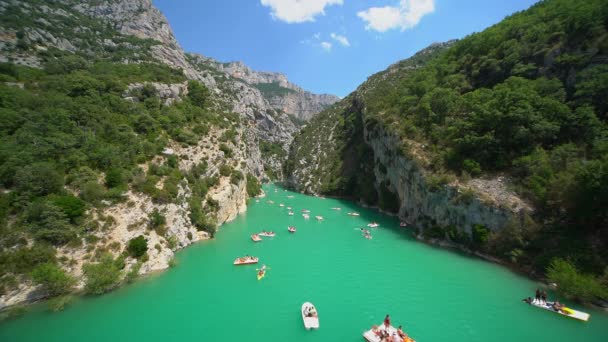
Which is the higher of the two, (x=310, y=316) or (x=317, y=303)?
(x=310, y=316)

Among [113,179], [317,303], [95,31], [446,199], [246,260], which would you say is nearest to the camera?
[317,303]

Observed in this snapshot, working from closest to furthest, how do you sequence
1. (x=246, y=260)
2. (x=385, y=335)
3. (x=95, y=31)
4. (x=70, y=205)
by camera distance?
(x=385, y=335) → (x=70, y=205) → (x=246, y=260) → (x=95, y=31)

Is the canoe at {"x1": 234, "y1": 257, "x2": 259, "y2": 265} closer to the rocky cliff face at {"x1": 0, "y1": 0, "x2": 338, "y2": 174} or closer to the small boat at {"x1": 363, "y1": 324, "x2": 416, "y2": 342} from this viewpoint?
the small boat at {"x1": 363, "y1": 324, "x2": 416, "y2": 342}

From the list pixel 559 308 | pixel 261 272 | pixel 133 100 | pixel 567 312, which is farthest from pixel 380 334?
pixel 133 100

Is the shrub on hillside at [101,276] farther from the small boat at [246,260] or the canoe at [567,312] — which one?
the canoe at [567,312]

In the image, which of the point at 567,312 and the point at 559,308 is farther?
the point at 559,308

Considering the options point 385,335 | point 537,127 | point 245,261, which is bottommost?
point 245,261

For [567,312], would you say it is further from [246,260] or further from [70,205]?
[70,205]
